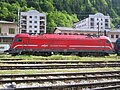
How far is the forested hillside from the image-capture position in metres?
126

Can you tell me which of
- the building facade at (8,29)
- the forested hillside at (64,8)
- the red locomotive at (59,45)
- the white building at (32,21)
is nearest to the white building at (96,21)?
the forested hillside at (64,8)

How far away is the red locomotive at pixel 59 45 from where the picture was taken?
1109 inches

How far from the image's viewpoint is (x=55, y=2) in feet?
527

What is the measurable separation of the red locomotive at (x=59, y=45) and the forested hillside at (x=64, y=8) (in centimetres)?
8789

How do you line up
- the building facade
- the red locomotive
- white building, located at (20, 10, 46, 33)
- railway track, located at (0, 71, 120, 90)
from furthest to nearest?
1. white building, located at (20, 10, 46, 33)
2. the building facade
3. the red locomotive
4. railway track, located at (0, 71, 120, 90)

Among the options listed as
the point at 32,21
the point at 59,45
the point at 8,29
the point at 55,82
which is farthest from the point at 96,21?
the point at 55,82

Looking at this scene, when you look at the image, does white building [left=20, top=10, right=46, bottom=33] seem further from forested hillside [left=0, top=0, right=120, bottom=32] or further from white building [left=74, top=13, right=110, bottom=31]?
white building [left=74, top=13, right=110, bottom=31]

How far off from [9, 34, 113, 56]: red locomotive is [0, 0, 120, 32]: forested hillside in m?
87.9

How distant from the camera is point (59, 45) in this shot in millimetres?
29578

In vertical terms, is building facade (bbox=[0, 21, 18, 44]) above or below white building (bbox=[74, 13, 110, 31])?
below

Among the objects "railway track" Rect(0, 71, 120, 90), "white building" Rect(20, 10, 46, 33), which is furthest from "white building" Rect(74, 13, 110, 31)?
"railway track" Rect(0, 71, 120, 90)

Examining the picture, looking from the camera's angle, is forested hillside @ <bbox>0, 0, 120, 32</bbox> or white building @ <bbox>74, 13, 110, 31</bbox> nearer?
white building @ <bbox>74, 13, 110, 31</bbox>

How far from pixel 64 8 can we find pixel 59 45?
135 meters

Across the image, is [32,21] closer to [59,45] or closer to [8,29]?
[8,29]
